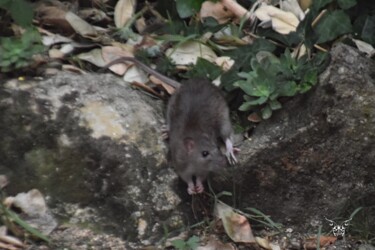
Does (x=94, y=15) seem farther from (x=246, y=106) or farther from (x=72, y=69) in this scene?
(x=246, y=106)

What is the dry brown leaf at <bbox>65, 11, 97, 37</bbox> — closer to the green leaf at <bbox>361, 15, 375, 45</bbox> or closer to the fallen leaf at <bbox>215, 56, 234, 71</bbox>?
the fallen leaf at <bbox>215, 56, 234, 71</bbox>

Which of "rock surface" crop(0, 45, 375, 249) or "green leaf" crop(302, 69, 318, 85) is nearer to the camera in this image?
"rock surface" crop(0, 45, 375, 249)

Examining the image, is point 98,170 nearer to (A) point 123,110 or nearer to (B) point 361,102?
(A) point 123,110

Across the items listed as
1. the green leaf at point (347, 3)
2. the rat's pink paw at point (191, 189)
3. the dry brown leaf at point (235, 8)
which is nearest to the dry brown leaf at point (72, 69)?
the rat's pink paw at point (191, 189)

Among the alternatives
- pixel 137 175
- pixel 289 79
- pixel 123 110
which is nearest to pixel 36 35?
pixel 123 110

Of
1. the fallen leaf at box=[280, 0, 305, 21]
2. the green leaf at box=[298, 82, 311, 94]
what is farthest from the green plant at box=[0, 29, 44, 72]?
the fallen leaf at box=[280, 0, 305, 21]
